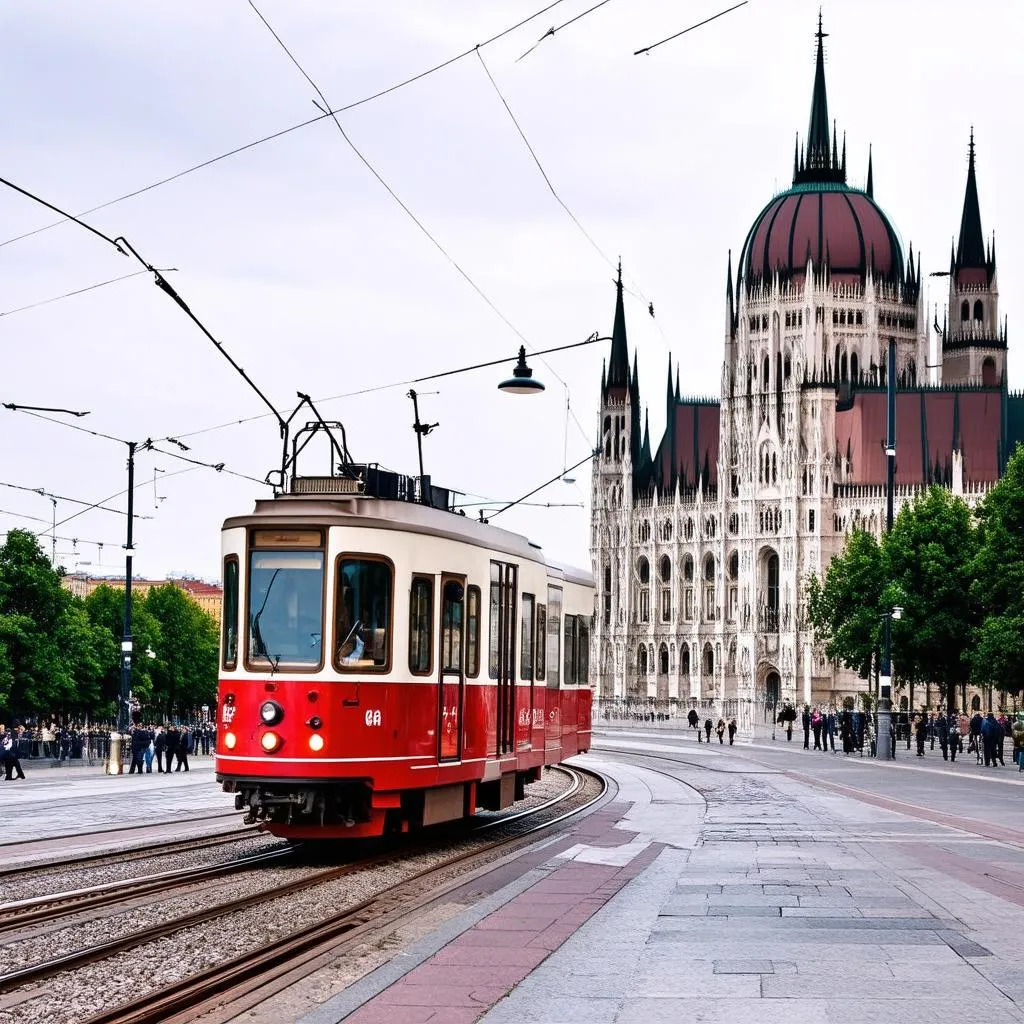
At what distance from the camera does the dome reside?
134750 mm

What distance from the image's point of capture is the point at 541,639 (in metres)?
21.1

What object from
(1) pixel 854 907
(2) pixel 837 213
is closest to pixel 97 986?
(1) pixel 854 907

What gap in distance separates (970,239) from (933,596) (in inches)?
2802

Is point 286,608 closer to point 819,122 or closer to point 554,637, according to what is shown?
point 554,637

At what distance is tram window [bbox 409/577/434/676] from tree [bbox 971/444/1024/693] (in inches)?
1550

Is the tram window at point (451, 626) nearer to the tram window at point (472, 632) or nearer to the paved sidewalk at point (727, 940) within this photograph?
the tram window at point (472, 632)

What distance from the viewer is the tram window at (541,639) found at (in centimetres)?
2092

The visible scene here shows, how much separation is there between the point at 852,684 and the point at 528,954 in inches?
4632

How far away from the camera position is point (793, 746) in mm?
68125

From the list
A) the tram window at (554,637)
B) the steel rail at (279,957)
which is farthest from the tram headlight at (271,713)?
the tram window at (554,637)

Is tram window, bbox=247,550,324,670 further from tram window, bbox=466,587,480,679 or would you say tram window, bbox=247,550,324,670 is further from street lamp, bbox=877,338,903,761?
street lamp, bbox=877,338,903,761

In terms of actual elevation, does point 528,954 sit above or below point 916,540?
below

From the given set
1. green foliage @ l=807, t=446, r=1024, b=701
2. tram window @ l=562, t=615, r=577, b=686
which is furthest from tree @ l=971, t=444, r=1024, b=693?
tram window @ l=562, t=615, r=577, b=686

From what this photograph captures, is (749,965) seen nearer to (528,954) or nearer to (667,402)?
(528,954)
